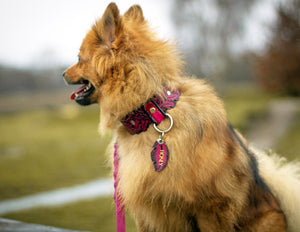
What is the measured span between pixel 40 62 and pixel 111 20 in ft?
58.2

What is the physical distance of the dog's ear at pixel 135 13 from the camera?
8.06ft

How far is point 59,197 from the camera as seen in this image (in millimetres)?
5680

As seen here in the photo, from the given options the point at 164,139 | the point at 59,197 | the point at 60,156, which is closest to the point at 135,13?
the point at 164,139

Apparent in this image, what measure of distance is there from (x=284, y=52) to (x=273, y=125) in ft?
11.0

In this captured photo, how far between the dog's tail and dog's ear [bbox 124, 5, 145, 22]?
1.69 metres

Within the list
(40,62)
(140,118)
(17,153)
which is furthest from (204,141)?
(40,62)

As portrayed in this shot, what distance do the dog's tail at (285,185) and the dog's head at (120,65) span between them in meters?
1.30

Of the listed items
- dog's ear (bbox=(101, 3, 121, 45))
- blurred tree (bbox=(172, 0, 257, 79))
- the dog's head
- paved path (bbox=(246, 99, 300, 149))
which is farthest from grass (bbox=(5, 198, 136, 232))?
blurred tree (bbox=(172, 0, 257, 79))

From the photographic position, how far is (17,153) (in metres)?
9.72

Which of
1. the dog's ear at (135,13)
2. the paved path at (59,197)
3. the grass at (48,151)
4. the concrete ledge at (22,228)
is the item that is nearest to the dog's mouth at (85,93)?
the dog's ear at (135,13)

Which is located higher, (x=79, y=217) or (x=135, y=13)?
(x=135, y=13)

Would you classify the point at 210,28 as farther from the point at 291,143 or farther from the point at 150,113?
the point at 150,113

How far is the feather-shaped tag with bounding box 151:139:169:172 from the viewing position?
6.75ft

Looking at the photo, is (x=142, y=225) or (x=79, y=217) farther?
(x=79, y=217)
